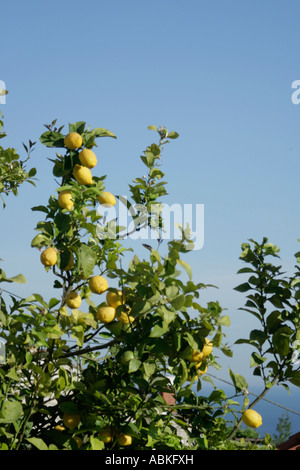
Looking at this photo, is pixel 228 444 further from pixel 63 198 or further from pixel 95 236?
pixel 63 198

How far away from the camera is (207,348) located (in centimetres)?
210

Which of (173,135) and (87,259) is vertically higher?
(173,135)

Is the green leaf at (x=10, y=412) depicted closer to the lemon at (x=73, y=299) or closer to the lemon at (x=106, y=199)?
the lemon at (x=73, y=299)

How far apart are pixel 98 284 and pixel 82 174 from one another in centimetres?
55

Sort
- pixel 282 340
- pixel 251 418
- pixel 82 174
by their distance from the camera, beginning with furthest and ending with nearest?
pixel 82 174 → pixel 282 340 → pixel 251 418

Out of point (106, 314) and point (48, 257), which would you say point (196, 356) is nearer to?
point (106, 314)

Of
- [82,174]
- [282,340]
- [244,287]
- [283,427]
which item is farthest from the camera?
[283,427]

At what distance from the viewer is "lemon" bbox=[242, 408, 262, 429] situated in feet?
7.08

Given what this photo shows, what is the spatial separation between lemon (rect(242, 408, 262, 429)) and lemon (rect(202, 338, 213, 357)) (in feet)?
1.04

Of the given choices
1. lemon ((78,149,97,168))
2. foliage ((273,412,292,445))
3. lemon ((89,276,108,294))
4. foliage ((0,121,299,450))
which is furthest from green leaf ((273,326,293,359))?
foliage ((273,412,292,445))

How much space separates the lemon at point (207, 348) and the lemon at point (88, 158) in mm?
962

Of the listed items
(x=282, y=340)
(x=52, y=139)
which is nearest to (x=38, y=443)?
(x=282, y=340)

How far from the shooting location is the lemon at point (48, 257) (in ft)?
7.27

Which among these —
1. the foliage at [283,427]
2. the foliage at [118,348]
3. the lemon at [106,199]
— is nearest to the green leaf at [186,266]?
the foliage at [118,348]
